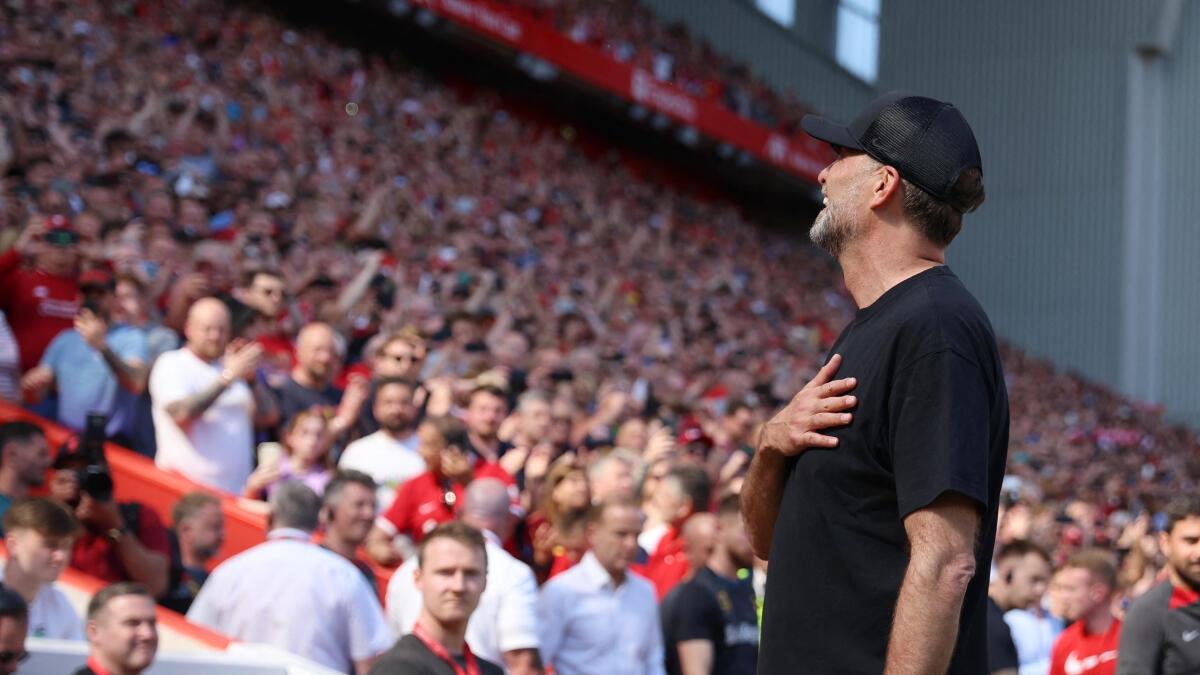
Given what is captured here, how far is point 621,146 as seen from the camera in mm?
26297

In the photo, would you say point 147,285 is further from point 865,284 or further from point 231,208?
point 865,284

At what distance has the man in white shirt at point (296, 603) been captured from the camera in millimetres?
5191

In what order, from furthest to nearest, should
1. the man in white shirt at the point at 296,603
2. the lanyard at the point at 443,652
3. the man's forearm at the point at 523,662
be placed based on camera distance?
the man's forearm at the point at 523,662
the man in white shirt at the point at 296,603
the lanyard at the point at 443,652

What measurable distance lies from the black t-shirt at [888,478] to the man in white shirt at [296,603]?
10.3 ft

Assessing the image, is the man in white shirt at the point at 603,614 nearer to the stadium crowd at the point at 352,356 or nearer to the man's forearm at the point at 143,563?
the stadium crowd at the point at 352,356

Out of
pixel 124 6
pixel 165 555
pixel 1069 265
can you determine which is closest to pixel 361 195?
pixel 124 6

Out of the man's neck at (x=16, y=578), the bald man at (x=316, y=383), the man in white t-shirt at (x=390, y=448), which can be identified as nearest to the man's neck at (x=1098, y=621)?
the man in white t-shirt at (x=390, y=448)

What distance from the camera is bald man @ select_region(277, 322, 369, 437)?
24.2 ft

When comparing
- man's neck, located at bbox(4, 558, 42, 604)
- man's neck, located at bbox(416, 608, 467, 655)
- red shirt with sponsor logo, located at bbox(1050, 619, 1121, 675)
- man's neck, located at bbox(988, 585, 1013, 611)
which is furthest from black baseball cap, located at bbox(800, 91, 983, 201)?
man's neck, located at bbox(988, 585, 1013, 611)

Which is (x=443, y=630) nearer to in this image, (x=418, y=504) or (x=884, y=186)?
(x=418, y=504)

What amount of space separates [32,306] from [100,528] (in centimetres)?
195

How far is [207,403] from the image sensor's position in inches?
262

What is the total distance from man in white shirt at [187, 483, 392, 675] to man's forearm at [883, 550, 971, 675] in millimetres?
3377

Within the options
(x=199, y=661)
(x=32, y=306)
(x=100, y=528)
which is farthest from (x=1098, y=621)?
(x=32, y=306)
